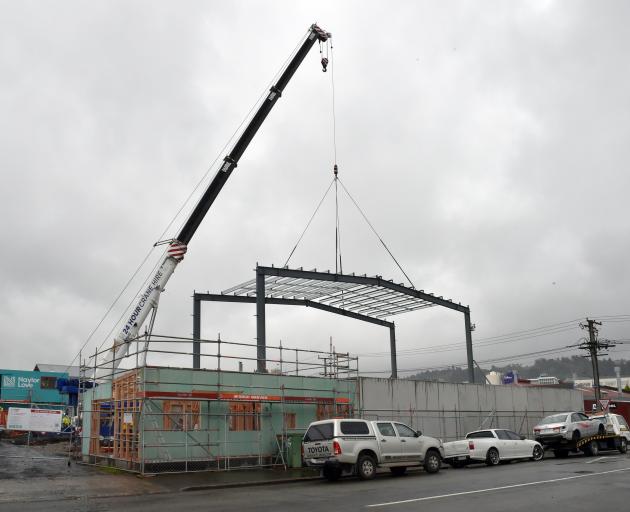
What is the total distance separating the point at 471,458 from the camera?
2253 cm

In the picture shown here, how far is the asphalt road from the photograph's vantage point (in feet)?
38.5

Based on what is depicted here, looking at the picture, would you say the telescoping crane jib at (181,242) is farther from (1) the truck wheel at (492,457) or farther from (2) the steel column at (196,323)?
(1) the truck wheel at (492,457)

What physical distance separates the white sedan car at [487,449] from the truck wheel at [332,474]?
616 centimetres

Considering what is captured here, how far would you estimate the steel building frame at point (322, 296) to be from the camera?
27953 mm

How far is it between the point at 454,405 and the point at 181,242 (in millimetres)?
14846

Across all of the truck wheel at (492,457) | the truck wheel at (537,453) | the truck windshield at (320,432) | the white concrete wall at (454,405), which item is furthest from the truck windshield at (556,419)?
the truck windshield at (320,432)

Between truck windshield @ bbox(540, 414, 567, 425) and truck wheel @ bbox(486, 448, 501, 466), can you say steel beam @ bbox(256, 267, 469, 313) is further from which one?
truck wheel @ bbox(486, 448, 501, 466)

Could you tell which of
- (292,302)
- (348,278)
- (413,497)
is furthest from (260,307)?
(413,497)

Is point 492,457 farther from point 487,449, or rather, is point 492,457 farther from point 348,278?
point 348,278

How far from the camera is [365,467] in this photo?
1786cm

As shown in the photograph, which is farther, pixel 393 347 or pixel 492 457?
pixel 393 347

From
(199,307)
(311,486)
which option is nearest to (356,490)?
(311,486)

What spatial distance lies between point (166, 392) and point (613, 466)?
1447 centimetres

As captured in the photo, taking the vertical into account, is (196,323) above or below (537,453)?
above
